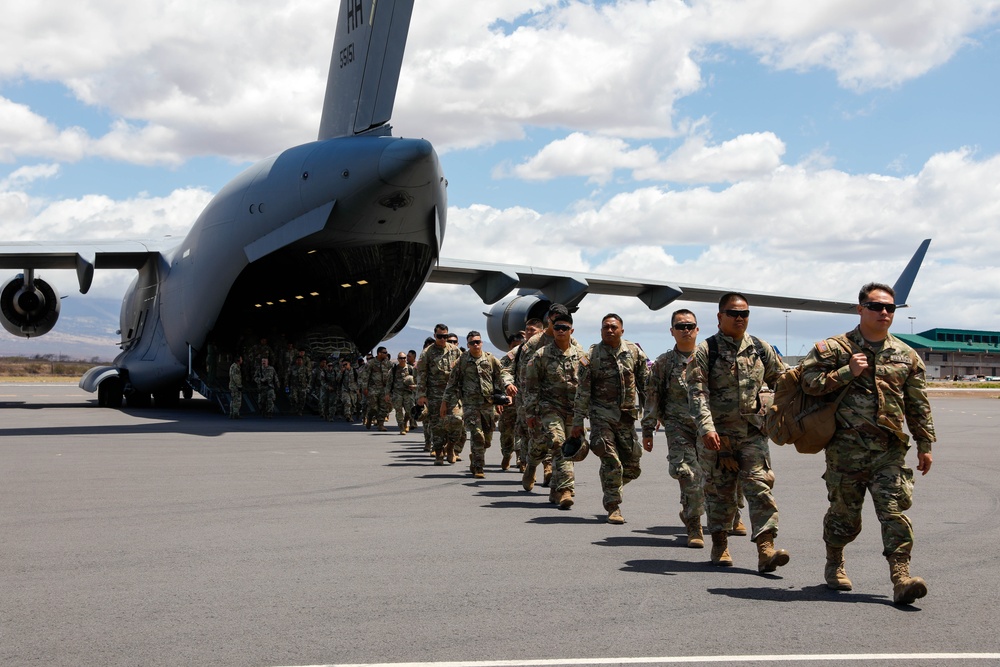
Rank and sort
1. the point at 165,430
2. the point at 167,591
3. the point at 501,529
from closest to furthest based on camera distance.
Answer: the point at 167,591 → the point at 501,529 → the point at 165,430

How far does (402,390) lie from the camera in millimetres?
19703

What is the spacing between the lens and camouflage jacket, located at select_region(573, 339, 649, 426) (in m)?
8.71

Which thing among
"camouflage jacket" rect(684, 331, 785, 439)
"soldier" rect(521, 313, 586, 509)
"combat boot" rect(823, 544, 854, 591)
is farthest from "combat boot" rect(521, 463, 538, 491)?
"combat boot" rect(823, 544, 854, 591)

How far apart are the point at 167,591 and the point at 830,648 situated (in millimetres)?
3512

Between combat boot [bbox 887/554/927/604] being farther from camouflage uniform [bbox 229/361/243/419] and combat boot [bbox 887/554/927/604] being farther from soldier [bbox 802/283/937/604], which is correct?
camouflage uniform [bbox 229/361/243/419]

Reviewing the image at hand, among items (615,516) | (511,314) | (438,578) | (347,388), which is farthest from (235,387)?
(438,578)

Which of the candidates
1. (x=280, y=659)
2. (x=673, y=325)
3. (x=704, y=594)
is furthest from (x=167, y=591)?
(x=673, y=325)

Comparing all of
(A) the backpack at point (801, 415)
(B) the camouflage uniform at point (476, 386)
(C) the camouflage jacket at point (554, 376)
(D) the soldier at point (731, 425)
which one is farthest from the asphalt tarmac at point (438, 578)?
(B) the camouflage uniform at point (476, 386)

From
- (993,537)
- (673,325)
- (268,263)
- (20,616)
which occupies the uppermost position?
(268,263)

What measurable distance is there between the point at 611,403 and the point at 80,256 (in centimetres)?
1715

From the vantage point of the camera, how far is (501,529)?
26.1 feet

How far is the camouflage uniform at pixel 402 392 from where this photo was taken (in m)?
19.5

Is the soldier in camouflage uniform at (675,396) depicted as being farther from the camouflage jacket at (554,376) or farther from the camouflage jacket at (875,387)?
the camouflage jacket at (875,387)

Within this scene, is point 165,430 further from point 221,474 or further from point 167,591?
point 167,591
